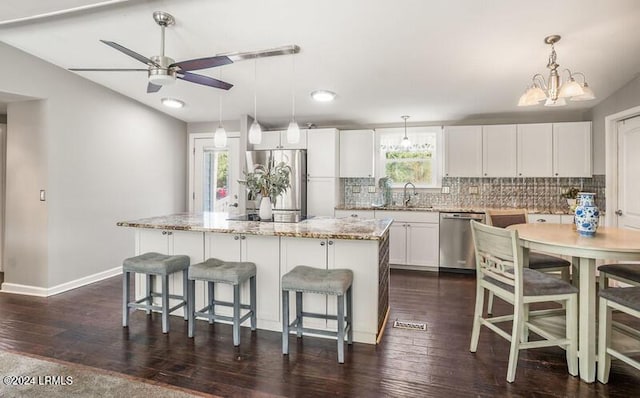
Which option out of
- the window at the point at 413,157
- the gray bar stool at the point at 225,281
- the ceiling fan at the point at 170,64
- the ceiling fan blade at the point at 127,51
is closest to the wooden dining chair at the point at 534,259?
the window at the point at 413,157

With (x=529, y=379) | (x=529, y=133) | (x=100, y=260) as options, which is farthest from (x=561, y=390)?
(x=100, y=260)

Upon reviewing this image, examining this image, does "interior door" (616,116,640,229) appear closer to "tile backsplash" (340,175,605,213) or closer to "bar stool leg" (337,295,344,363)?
"tile backsplash" (340,175,605,213)

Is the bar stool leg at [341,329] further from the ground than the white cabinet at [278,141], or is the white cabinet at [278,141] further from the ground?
the white cabinet at [278,141]

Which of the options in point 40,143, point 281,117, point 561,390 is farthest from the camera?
point 281,117

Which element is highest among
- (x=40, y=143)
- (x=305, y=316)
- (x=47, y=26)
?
(x=47, y=26)

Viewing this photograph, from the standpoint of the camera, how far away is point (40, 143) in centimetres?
367

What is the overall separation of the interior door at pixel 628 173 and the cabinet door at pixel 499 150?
1096mm

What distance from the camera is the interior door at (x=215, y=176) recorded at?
18.1 feet

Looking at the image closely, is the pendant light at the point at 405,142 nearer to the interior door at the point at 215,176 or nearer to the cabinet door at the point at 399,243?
the cabinet door at the point at 399,243

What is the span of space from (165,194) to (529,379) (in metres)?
5.20

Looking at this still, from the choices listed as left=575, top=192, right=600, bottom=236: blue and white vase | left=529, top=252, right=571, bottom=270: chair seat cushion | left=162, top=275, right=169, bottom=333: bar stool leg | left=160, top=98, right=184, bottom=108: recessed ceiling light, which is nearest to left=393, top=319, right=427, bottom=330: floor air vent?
left=529, top=252, right=571, bottom=270: chair seat cushion

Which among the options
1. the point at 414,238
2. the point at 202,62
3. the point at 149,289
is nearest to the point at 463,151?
the point at 414,238

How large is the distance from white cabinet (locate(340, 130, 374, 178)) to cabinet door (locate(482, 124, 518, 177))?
63.5 inches

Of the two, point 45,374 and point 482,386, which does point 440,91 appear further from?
point 45,374
